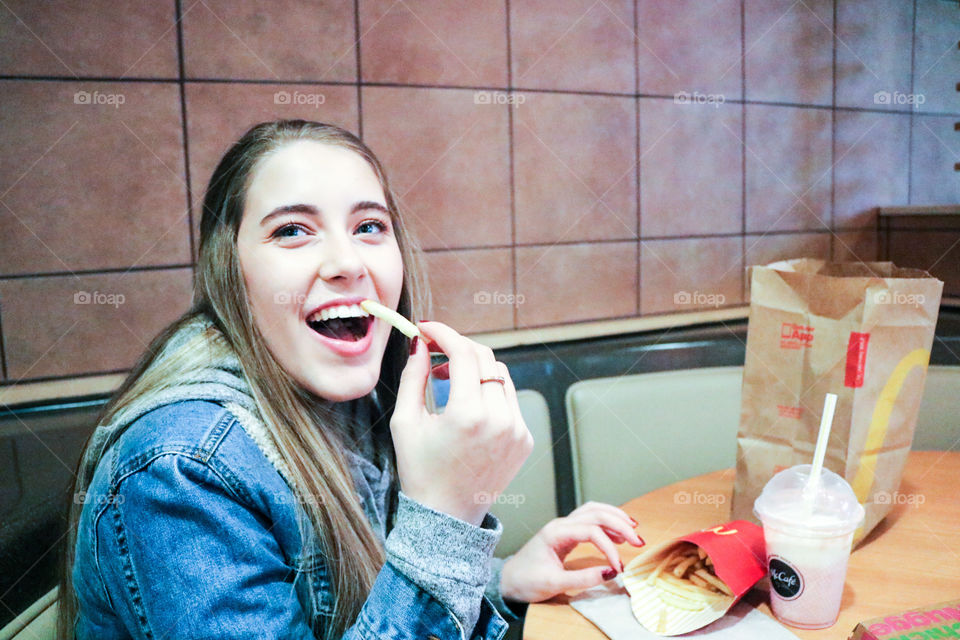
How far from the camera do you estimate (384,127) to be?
6.02 ft

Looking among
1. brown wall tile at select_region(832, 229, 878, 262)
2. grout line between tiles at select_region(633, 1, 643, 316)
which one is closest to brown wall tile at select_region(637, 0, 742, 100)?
grout line between tiles at select_region(633, 1, 643, 316)

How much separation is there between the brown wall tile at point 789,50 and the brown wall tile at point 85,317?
6.53 ft

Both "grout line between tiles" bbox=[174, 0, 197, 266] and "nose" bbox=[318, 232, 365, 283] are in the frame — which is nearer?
"nose" bbox=[318, 232, 365, 283]

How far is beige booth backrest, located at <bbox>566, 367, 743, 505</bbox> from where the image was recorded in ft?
5.43

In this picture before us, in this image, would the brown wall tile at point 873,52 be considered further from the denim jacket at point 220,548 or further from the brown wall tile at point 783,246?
the denim jacket at point 220,548

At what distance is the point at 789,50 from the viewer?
2.37 metres

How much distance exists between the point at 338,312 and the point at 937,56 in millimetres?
2876

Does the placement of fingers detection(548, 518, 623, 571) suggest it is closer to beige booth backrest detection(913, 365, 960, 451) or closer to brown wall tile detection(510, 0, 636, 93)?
beige booth backrest detection(913, 365, 960, 451)

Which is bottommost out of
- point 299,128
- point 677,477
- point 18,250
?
point 677,477

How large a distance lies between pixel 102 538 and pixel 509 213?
152 cm

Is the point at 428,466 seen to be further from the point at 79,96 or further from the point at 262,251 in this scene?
the point at 79,96

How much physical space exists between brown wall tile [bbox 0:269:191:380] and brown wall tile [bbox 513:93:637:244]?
1.01 meters

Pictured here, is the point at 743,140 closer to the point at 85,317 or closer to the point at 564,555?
the point at 564,555

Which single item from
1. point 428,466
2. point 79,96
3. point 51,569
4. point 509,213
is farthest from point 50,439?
point 509,213
